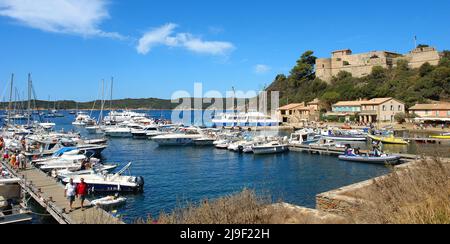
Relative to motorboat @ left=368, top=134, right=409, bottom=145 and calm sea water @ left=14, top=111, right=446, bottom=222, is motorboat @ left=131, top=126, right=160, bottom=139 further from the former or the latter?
motorboat @ left=368, top=134, right=409, bottom=145

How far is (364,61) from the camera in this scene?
99.9 m

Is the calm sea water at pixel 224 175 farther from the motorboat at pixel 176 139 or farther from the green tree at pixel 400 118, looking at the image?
the green tree at pixel 400 118

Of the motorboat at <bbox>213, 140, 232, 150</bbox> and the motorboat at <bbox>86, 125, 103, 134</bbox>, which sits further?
the motorboat at <bbox>86, 125, 103, 134</bbox>

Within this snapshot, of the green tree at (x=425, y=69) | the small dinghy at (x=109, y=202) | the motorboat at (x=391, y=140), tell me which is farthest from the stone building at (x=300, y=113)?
the small dinghy at (x=109, y=202)

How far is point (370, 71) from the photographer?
96.1m

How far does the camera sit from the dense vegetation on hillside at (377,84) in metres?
75.9

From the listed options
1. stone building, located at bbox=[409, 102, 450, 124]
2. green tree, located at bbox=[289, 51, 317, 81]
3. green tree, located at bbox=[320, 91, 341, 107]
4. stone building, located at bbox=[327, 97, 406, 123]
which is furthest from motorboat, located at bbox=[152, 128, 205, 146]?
green tree, located at bbox=[289, 51, 317, 81]

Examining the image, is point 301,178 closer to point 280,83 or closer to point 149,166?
point 149,166

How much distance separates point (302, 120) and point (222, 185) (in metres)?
60.5

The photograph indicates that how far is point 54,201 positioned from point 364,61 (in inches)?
3807

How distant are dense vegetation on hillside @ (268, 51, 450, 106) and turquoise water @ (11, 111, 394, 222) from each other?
1841 inches

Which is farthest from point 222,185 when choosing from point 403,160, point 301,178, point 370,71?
point 370,71

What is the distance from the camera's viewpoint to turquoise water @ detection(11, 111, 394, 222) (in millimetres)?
22016
